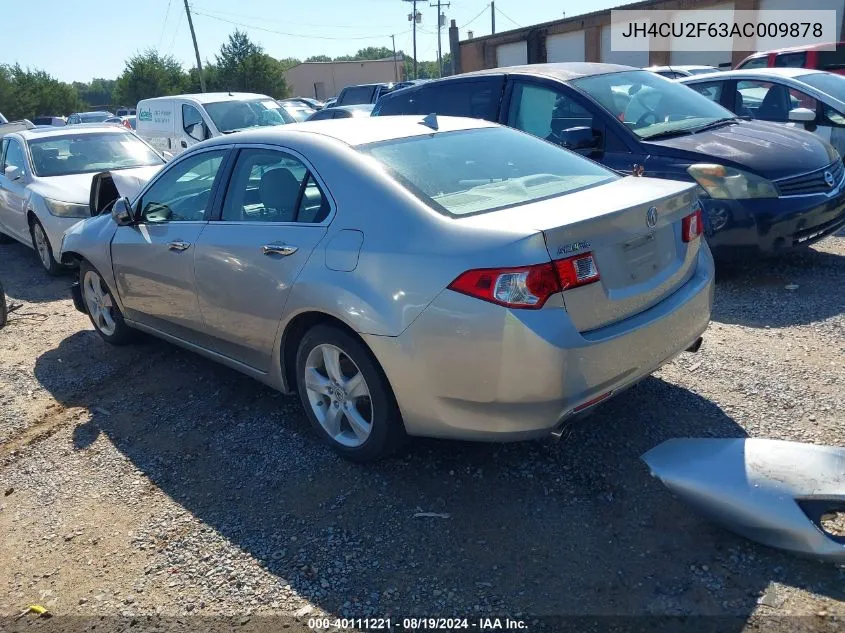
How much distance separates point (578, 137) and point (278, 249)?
122 inches

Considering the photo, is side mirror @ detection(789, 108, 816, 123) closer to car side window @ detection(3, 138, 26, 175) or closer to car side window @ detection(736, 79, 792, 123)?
car side window @ detection(736, 79, 792, 123)

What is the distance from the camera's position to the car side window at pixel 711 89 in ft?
27.1

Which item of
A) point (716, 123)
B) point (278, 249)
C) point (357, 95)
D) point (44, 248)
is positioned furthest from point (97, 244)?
point (357, 95)

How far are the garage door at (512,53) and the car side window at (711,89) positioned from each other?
→ 29.6m

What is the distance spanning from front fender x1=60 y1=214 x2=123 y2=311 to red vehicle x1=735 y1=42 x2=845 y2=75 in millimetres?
10553

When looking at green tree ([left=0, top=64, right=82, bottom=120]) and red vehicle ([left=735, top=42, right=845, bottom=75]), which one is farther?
green tree ([left=0, top=64, right=82, bottom=120])

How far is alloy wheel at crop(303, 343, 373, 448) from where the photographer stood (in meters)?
3.38

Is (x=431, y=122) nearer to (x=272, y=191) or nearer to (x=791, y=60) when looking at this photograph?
(x=272, y=191)

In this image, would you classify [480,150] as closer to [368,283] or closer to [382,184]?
[382,184]

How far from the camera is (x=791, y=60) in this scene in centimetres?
1198

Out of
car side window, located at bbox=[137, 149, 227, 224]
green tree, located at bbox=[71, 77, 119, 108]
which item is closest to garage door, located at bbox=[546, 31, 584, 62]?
car side window, located at bbox=[137, 149, 227, 224]

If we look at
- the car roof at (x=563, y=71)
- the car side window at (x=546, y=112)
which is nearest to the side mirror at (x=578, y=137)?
the car side window at (x=546, y=112)

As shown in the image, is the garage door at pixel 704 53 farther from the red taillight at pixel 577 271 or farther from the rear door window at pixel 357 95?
the red taillight at pixel 577 271

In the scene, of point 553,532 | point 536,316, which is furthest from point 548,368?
point 553,532
